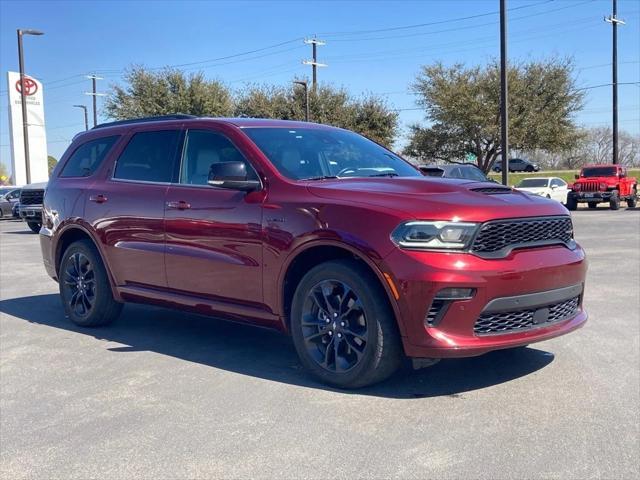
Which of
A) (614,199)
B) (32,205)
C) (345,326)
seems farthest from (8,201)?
(345,326)

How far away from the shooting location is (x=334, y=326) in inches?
179

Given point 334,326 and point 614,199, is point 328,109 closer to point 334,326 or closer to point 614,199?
point 614,199

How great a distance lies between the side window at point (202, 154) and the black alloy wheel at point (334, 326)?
1434 millimetres

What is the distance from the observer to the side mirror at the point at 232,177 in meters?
4.92

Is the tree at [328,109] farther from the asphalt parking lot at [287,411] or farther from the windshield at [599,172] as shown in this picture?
the asphalt parking lot at [287,411]

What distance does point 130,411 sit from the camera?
4.34m

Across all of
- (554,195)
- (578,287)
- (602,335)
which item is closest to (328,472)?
(578,287)

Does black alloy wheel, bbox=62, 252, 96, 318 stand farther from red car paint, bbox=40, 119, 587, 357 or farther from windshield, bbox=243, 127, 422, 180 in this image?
windshield, bbox=243, 127, 422, 180

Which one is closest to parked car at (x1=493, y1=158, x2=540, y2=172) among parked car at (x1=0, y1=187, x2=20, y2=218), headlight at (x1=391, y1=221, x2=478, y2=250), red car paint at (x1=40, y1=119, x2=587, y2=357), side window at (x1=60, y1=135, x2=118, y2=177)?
parked car at (x1=0, y1=187, x2=20, y2=218)

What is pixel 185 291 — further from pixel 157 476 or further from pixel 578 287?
pixel 578 287

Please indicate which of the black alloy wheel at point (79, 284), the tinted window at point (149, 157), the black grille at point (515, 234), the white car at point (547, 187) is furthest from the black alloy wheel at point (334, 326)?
the white car at point (547, 187)

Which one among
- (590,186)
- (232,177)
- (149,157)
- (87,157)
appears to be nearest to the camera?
(232,177)

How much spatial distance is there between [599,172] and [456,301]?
2816cm

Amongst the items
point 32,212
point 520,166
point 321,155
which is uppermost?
point 520,166
